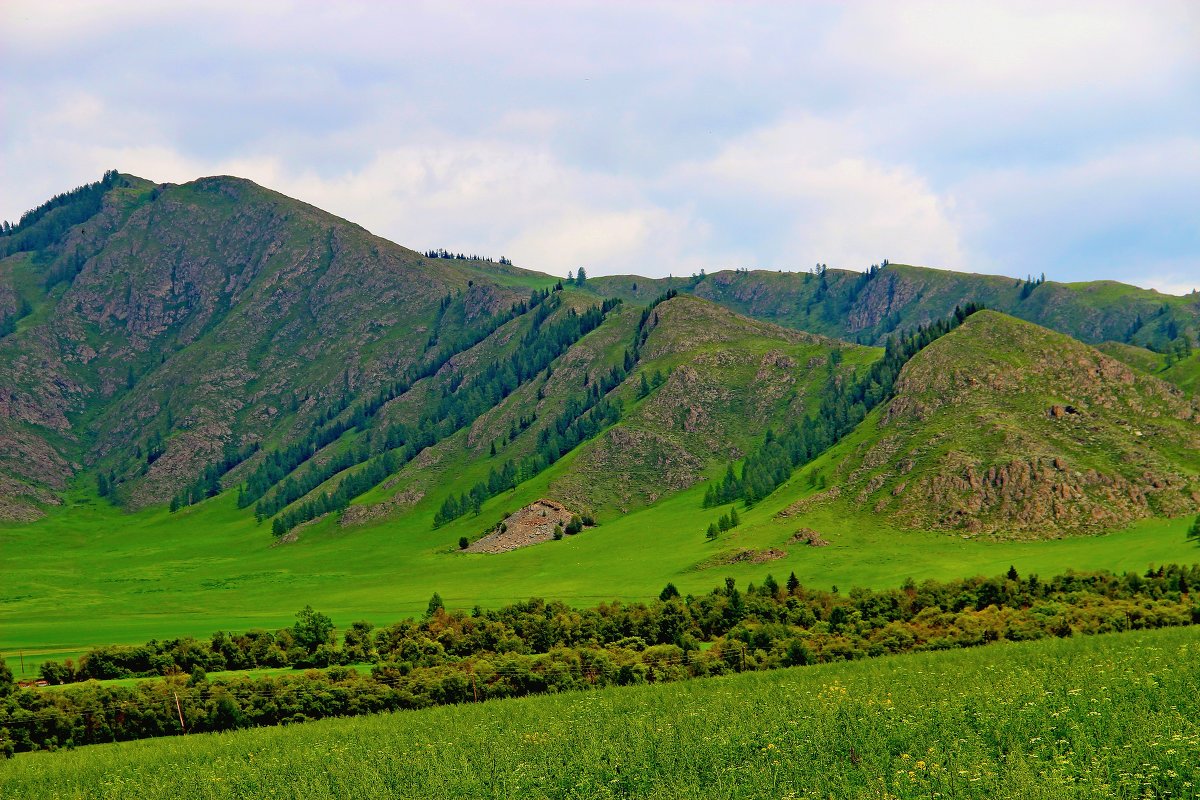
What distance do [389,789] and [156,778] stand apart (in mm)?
16204

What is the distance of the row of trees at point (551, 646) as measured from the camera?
74250mm

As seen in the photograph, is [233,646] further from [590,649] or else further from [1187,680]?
[1187,680]

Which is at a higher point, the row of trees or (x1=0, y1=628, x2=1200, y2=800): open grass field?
(x1=0, y1=628, x2=1200, y2=800): open grass field

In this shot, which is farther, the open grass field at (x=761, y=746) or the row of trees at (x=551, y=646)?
the row of trees at (x=551, y=646)

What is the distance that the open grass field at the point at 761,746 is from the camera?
34.8m

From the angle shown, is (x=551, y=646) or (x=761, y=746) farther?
(x=551, y=646)

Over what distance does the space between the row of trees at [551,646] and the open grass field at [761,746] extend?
7782 mm

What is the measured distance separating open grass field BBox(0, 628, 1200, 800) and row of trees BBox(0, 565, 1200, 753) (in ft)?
25.5

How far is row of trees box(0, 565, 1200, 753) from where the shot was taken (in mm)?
74250

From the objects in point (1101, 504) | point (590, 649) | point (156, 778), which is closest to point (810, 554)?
point (1101, 504)

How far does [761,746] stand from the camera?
42.7 metres

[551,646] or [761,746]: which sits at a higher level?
[761,746]

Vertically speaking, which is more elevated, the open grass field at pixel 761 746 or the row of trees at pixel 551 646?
the open grass field at pixel 761 746

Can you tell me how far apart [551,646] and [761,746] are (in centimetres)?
6807
